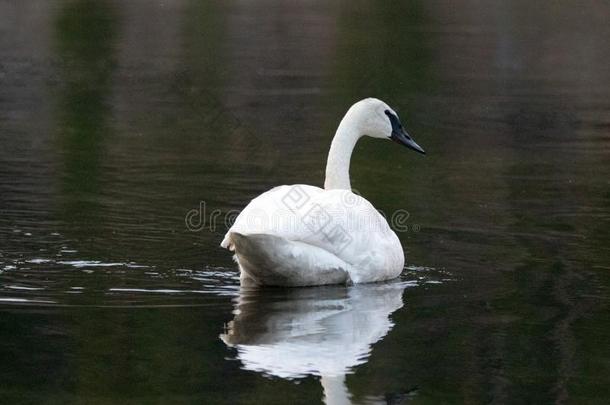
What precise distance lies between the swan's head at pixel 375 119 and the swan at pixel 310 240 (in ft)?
3.51

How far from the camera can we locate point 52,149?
1675 cm

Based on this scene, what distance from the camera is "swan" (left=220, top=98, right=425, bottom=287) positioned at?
969 cm

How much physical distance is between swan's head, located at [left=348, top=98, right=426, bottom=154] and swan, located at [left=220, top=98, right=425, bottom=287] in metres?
1.07

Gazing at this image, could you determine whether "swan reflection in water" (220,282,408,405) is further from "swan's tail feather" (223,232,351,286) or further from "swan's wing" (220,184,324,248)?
"swan's wing" (220,184,324,248)

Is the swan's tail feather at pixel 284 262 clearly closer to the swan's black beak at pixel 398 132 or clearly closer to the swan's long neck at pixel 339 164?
the swan's long neck at pixel 339 164

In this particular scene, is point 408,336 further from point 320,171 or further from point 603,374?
point 320,171

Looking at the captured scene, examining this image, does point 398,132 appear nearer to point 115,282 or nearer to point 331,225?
point 331,225

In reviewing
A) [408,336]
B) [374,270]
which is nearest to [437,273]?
[374,270]

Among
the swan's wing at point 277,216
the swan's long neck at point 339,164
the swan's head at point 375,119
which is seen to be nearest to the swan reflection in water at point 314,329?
the swan's wing at point 277,216

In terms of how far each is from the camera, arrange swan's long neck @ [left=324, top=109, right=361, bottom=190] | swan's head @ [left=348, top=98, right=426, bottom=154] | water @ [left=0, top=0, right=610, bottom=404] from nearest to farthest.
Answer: water @ [left=0, top=0, right=610, bottom=404] → swan's long neck @ [left=324, top=109, right=361, bottom=190] → swan's head @ [left=348, top=98, right=426, bottom=154]

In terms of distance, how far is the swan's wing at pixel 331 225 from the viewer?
9750 millimetres

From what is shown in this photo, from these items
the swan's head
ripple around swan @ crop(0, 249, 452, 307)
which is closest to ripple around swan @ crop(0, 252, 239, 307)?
ripple around swan @ crop(0, 249, 452, 307)

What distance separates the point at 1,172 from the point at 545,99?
35.2 feet

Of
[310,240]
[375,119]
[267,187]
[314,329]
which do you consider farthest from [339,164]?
[267,187]
